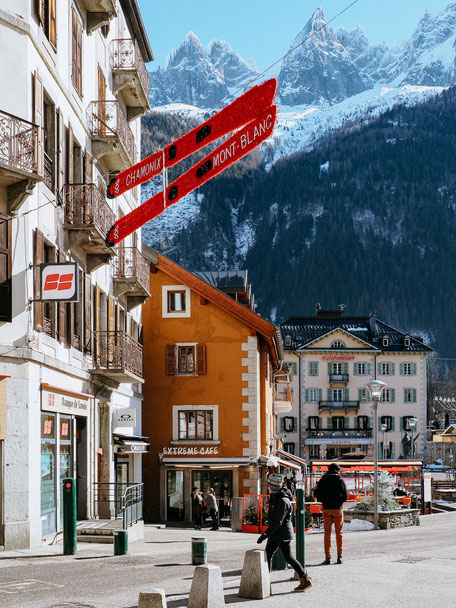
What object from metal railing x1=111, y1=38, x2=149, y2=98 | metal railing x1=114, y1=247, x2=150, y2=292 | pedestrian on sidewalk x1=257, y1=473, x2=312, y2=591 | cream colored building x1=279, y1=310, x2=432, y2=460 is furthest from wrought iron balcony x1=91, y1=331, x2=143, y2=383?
cream colored building x1=279, y1=310, x2=432, y2=460

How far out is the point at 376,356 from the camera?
97688 mm

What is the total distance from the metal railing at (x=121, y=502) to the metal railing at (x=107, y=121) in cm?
926

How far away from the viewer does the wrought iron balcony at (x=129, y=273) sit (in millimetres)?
30094

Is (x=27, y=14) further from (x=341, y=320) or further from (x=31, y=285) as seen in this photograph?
(x=341, y=320)

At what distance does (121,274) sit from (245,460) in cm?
1232

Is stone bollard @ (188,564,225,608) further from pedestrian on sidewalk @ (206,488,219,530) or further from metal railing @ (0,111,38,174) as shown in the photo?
pedestrian on sidewalk @ (206,488,219,530)

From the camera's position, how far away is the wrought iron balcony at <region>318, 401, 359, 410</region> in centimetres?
9688

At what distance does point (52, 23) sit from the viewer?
846 inches

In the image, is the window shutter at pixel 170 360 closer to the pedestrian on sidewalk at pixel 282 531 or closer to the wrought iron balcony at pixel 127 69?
the wrought iron balcony at pixel 127 69

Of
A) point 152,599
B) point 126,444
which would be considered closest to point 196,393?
point 126,444

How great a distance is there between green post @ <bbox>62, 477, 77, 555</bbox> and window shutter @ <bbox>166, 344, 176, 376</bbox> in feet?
72.4

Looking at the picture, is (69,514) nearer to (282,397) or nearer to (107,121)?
(107,121)

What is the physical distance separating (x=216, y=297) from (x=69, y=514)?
22501mm

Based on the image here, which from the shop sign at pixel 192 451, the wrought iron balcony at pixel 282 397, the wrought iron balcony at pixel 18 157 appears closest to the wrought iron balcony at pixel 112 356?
the wrought iron balcony at pixel 18 157
